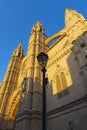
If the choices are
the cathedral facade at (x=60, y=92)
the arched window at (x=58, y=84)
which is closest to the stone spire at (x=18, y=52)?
the cathedral facade at (x=60, y=92)

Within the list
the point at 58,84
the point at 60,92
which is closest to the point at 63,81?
the point at 58,84

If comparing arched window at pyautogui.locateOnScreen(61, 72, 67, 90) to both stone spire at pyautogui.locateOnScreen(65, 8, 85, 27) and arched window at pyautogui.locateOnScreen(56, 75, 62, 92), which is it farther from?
stone spire at pyautogui.locateOnScreen(65, 8, 85, 27)

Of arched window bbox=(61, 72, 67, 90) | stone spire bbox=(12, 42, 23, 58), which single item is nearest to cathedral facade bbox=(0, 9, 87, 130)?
arched window bbox=(61, 72, 67, 90)

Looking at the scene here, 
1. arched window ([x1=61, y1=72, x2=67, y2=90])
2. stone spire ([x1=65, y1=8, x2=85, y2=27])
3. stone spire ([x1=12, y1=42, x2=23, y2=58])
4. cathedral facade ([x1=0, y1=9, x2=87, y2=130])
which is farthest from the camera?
stone spire ([x1=12, y1=42, x2=23, y2=58])

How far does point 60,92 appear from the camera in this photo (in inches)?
552

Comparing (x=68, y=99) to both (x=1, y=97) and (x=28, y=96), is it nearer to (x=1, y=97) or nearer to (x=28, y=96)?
(x=28, y=96)

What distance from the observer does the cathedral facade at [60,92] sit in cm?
1141

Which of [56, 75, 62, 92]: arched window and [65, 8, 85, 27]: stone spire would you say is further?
[65, 8, 85, 27]: stone spire

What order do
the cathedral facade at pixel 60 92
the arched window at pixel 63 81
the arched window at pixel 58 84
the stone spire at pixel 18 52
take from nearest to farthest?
the cathedral facade at pixel 60 92 → the arched window at pixel 63 81 → the arched window at pixel 58 84 → the stone spire at pixel 18 52

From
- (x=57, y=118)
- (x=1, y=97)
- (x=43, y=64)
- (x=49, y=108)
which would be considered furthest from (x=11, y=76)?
(x=43, y=64)

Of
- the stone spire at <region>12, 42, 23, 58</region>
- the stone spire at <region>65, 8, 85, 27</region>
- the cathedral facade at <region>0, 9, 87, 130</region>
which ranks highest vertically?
the stone spire at <region>12, 42, 23, 58</region>

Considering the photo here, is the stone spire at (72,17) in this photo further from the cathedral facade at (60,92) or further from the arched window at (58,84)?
the arched window at (58,84)

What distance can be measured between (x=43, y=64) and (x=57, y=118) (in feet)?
25.3

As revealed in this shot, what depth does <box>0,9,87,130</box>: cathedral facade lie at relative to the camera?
1141cm
